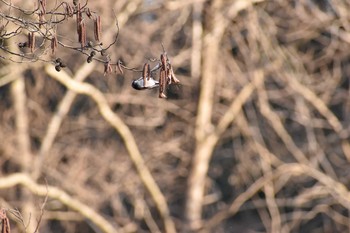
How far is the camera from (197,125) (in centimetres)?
1303

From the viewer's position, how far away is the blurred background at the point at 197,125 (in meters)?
12.9

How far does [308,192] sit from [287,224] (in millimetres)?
904

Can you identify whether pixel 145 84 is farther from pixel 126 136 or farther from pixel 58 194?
pixel 126 136

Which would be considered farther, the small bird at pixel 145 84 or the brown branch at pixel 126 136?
the brown branch at pixel 126 136

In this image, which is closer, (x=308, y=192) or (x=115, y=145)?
(x=308, y=192)

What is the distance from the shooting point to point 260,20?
13.4m

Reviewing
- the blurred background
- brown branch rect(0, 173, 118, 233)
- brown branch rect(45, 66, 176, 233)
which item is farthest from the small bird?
the blurred background

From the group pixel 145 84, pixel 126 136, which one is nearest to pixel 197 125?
pixel 126 136

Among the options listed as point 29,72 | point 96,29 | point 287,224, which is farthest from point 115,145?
point 96,29

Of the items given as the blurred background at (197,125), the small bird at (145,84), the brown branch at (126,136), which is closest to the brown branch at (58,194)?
the blurred background at (197,125)

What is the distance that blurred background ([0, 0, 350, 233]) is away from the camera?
1289cm

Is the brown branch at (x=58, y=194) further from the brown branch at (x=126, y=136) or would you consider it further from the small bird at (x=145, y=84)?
the small bird at (x=145, y=84)

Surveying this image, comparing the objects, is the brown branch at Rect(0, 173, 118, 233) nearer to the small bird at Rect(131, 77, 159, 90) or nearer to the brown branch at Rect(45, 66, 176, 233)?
the brown branch at Rect(45, 66, 176, 233)

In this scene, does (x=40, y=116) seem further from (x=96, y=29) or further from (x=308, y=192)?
(x=96, y=29)
